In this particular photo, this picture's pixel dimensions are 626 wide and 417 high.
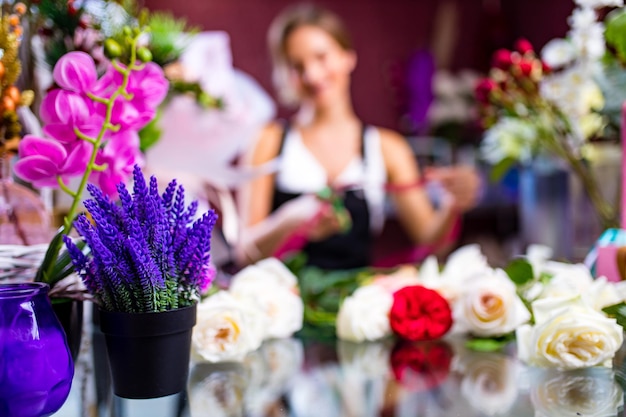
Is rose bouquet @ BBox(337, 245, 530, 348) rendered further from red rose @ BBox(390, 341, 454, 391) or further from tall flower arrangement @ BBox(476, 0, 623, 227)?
tall flower arrangement @ BBox(476, 0, 623, 227)

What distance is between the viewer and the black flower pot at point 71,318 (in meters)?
0.66

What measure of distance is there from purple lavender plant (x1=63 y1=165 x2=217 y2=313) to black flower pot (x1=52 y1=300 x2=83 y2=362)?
0.08 m

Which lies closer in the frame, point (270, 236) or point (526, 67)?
point (526, 67)

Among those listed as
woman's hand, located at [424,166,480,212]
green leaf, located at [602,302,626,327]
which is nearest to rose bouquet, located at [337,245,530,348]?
green leaf, located at [602,302,626,327]

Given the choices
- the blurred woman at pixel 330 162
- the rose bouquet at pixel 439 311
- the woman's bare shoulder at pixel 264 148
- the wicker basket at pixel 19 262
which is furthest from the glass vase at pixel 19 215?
the woman's bare shoulder at pixel 264 148

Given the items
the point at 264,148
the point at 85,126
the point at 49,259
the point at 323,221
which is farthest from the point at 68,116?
the point at 264,148

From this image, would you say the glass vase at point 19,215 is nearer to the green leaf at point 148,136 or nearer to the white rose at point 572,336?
the green leaf at point 148,136

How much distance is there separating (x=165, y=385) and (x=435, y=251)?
1.49m

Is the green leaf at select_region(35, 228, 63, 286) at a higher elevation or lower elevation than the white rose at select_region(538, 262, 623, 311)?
higher

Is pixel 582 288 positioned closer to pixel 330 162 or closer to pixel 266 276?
pixel 266 276

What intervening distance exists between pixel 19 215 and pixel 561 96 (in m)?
0.82

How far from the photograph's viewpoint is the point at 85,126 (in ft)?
2.13

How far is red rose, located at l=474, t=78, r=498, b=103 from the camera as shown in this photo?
112 centimetres

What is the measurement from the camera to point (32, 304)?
1.75ft
